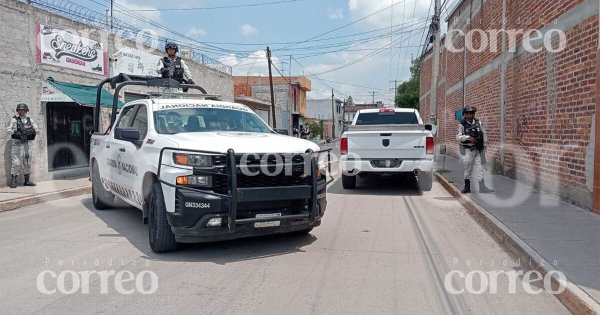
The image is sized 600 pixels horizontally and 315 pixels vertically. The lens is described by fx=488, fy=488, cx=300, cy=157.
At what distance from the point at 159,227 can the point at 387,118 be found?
27.8 ft

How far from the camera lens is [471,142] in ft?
31.3

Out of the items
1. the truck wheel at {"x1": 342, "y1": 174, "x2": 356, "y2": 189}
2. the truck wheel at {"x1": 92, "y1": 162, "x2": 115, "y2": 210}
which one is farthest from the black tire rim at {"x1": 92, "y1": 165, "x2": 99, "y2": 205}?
the truck wheel at {"x1": 342, "y1": 174, "x2": 356, "y2": 189}

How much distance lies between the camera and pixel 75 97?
480 inches

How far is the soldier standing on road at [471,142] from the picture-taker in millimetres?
9562

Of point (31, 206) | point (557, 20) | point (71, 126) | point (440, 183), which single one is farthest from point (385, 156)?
point (71, 126)

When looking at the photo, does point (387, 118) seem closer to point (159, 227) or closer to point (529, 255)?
point (529, 255)

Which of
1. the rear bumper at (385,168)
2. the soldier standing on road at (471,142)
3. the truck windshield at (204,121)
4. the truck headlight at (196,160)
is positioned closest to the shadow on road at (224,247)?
the truck headlight at (196,160)

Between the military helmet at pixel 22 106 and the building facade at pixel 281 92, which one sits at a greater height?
the building facade at pixel 281 92

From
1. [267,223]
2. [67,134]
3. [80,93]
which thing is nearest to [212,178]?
[267,223]

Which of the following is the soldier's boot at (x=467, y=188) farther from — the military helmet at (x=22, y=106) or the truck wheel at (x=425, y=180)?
the military helmet at (x=22, y=106)

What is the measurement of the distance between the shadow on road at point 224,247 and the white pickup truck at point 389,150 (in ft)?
14.5

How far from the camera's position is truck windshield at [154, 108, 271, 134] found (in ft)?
20.9

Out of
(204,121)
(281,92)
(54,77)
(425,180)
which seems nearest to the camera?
(204,121)

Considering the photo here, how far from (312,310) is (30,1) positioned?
11.6 meters
